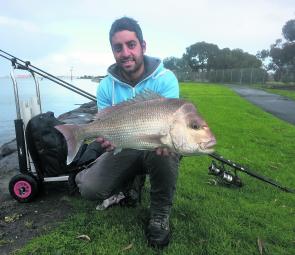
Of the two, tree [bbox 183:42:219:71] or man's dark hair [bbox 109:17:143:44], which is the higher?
man's dark hair [bbox 109:17:143:44]

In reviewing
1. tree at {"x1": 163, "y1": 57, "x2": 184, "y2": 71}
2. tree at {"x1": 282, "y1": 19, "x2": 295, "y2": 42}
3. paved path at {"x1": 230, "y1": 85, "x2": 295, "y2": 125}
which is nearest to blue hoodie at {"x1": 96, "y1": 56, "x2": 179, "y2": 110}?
paved path at {"x1": 230, "y1": 85, "x2": 295, "y2": 125}

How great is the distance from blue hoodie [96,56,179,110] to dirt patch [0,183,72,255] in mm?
1497

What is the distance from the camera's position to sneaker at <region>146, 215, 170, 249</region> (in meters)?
4.23

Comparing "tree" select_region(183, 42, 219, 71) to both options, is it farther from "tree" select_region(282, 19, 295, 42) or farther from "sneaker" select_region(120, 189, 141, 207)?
"sneaker" select_region(120, 189, 141, 207)

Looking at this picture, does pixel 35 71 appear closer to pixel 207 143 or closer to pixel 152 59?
pixel 152 59

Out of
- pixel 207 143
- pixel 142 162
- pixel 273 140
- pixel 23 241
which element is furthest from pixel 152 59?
pixel 273 140

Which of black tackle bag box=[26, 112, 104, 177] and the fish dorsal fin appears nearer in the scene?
the fish dorsal fin

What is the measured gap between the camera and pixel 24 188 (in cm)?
569

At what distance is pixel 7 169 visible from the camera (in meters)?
9.12

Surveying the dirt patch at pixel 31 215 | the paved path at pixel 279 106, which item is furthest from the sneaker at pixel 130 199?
the paved path at pixel 279 106

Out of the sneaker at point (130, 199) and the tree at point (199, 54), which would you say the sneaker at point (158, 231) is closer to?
the sneaker at point (130, 199)

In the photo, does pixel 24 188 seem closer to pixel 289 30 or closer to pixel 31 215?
pixel 31 215

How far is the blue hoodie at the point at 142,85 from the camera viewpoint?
15.4ft

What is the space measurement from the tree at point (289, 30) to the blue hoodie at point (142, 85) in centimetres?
5540
